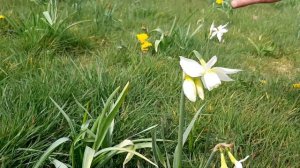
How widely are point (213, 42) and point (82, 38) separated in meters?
Answer: 1.15

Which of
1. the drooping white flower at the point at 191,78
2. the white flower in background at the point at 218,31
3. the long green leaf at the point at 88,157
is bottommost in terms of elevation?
the long green leaf at the point at 88,157

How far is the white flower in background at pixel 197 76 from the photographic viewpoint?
1.09 m

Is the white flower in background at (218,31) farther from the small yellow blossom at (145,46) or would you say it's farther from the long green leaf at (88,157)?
the long green leaf at (88,157)

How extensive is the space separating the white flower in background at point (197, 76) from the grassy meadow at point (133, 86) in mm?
545

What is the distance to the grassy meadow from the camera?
5.51ft

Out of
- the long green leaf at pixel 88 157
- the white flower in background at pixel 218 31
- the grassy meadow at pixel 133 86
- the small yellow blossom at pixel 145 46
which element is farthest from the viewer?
the white flower in background at pixel 218 31

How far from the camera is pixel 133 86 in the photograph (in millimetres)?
2164

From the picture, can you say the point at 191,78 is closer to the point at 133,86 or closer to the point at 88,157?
the point at 88,157

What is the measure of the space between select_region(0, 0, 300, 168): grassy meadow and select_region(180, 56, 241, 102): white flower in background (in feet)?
1.79

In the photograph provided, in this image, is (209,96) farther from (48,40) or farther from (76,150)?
(48,40)

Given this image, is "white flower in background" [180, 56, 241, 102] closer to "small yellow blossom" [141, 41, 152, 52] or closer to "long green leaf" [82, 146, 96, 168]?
"long green leaf" [82, 146, 96, 168]

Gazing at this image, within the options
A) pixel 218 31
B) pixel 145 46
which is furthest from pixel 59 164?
pixel 218 31

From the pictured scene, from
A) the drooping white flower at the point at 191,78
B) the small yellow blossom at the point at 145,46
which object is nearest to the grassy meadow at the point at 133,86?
the small yellow blossom at the point at 145,46

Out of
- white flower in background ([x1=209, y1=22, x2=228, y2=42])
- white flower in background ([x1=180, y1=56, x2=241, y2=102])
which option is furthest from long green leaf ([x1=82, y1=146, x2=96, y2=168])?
white flower in background ([x1=209, y1=22, x2=228, y2=42])
